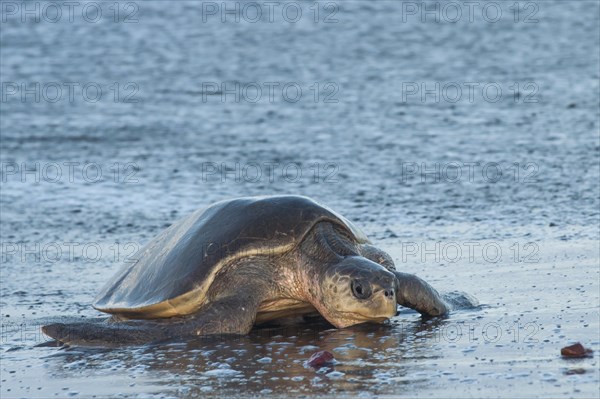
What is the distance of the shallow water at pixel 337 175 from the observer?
4918mm

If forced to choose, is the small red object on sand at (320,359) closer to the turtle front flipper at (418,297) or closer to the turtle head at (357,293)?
the turtle head at (357,293)

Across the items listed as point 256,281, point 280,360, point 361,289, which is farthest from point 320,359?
point 256,281

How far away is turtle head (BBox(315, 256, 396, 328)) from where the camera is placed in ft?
17.9

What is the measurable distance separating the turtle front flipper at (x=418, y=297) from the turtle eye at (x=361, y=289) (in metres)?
0.23

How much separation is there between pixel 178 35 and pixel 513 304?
15.1 meters

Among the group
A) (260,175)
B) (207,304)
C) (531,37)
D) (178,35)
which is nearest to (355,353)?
(207,304)

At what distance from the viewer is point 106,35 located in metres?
20.5

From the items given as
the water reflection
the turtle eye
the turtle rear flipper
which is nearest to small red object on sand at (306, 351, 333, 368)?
the water reflection

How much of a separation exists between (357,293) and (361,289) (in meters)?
0.03

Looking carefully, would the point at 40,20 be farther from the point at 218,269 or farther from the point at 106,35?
the point at 218,269

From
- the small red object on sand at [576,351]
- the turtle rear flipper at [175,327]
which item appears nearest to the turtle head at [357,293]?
the turtle rear flipper at [175,327]

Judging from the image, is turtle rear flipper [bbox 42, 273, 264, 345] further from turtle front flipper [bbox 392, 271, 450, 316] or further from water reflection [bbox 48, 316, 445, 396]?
turtle front flipper [bbox 392, 271, 450, 316]

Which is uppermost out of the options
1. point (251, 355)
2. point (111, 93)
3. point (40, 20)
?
point (40, 20)

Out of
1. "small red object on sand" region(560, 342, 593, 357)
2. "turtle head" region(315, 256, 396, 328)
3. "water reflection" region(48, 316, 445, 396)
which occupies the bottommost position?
"water reflection" region(48, 316, 445, 396)
